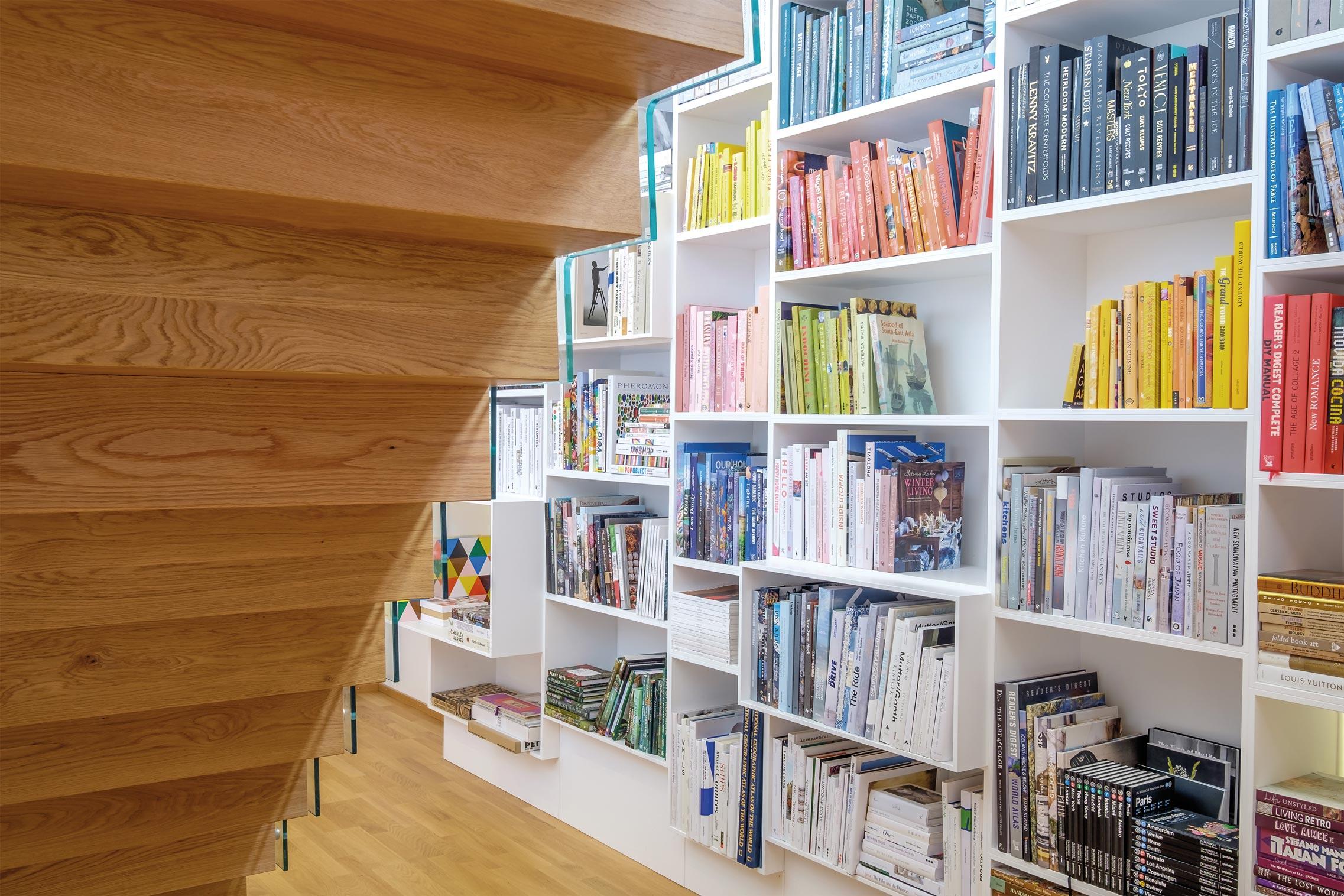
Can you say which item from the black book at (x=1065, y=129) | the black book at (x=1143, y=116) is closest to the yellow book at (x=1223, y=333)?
Answer: the black book at (x=1143, y=116)

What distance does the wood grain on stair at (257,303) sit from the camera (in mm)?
1123

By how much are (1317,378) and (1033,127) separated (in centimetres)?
72

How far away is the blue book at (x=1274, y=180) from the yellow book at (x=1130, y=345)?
0.25m

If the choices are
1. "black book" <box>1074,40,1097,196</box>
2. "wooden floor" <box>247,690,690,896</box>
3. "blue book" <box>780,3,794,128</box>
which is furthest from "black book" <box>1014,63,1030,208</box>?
"wooden floor" <box>247,690,690,896</box>

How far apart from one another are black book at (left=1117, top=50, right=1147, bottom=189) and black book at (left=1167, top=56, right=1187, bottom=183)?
0.06 metres

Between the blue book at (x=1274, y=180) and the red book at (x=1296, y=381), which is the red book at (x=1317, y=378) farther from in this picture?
the blue book at (x=1274, y=180)

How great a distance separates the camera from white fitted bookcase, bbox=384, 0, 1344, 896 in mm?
1820

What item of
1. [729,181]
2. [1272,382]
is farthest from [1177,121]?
[729,181]

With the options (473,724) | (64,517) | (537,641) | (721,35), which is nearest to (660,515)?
(537,641)

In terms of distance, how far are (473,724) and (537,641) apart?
18.6 inches

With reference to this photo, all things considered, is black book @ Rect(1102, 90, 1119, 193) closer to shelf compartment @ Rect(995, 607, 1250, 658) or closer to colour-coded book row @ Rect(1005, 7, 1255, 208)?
colour-coded book row @ Rect(1005, 7, 1255, 208)

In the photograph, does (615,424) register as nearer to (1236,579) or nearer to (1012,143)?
(1012,143)

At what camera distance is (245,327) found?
3.91 feet

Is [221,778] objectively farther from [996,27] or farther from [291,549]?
[996,27]
